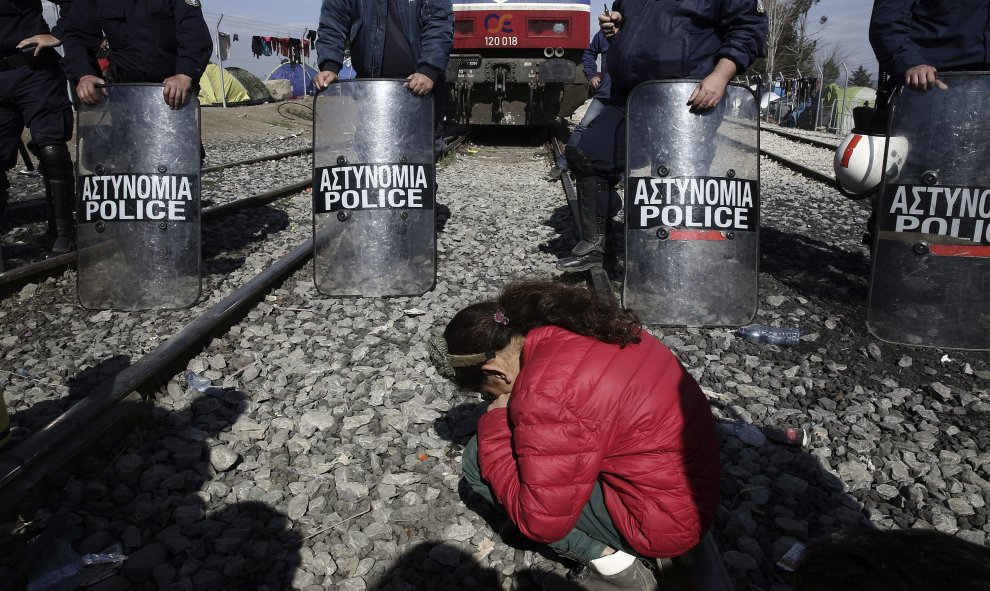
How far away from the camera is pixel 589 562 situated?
195cm

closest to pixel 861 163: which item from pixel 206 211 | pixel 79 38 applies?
pixel 79 38

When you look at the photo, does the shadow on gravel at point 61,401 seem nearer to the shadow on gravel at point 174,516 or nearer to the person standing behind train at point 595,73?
the shadow on gravel at point 174,516

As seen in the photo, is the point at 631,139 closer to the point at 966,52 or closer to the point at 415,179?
the point at 415,179

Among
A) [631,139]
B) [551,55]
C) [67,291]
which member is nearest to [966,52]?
[631,139]

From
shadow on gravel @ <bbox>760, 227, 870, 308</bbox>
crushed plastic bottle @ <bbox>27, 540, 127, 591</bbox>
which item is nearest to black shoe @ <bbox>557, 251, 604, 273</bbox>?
shadow on gravel @ <bbox>760, 227, 870, 308</bbox>

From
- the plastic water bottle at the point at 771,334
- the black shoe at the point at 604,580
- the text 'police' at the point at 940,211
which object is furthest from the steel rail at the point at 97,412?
the text 'police' at the point at 940,211

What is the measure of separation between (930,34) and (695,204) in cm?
147

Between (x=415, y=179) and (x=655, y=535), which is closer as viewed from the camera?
(x=655, y=535)

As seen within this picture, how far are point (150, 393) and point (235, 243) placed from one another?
A: 8.92 feet

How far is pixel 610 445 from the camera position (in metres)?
1.76

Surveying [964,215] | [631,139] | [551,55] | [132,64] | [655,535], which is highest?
[551,55]

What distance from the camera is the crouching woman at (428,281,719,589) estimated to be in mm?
1700

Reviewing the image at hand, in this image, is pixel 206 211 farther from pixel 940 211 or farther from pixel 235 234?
pixel 940 211

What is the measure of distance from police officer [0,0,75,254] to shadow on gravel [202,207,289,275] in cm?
96
